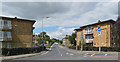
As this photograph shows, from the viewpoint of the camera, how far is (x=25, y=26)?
98.0 ft

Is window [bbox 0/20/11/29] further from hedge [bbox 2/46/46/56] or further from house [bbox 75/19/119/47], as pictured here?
house [bbox 75/19/119/47]

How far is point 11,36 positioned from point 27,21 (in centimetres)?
645

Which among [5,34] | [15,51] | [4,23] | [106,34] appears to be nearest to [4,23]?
[4,23]

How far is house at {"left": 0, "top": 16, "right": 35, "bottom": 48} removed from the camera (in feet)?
84.8

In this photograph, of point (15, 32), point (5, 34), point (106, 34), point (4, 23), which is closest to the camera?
point (4, 23)

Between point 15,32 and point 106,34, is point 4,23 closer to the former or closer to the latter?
point 15,32

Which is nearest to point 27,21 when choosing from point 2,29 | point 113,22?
point 2,29

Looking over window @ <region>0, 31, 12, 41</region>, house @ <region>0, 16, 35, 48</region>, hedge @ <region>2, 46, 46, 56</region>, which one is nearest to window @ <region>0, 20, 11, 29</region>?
house @ <region>0, 16, 35, 48</region>

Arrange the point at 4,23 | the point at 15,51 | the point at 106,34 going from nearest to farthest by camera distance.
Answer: the point at 15,51 < the point at 4,23 < the point at 106,34

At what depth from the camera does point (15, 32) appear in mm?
27969

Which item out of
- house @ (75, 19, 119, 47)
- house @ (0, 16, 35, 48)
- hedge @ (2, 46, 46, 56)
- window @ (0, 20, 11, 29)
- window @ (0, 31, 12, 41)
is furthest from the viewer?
house @ (75, 19, 119, 47)

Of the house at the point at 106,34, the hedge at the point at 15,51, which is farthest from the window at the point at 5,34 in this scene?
the house at the point at 106,34

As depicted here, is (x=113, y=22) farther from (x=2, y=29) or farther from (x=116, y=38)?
(x=2, y=29)

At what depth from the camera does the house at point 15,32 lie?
25.8 meters
